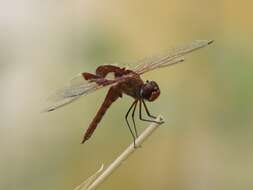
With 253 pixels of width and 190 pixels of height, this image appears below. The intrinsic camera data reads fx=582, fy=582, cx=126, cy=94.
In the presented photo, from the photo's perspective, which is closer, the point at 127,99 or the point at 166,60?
the point at 166,60

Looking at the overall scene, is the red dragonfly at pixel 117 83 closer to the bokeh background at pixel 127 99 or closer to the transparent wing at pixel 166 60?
the transparent wing at pixel 166 60

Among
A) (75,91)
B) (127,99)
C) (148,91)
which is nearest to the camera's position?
(75,91)

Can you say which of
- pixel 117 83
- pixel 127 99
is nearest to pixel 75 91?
pixel 117 83

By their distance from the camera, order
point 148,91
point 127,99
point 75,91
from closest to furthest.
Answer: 1. point 75,91
2. point 148,91
3. point 127,99

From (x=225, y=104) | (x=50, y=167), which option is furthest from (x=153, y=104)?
(x=50, y=167)

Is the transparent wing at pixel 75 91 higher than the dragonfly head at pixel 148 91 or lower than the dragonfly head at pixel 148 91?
higher

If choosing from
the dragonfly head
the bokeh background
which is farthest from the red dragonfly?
the bokeh background

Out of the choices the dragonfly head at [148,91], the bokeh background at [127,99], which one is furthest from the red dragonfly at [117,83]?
the bokeh background at [127,99]

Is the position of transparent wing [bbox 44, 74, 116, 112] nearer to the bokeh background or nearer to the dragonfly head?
the dragonfly head

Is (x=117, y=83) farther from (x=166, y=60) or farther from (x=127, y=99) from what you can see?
(x=127, y=99)

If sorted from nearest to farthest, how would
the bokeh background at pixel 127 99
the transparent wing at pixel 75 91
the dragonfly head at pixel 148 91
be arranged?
the transparent wing at pixel 75 91 < the dragonfly head at pixel 148 91 < the bokeh background at pixel 127 99
